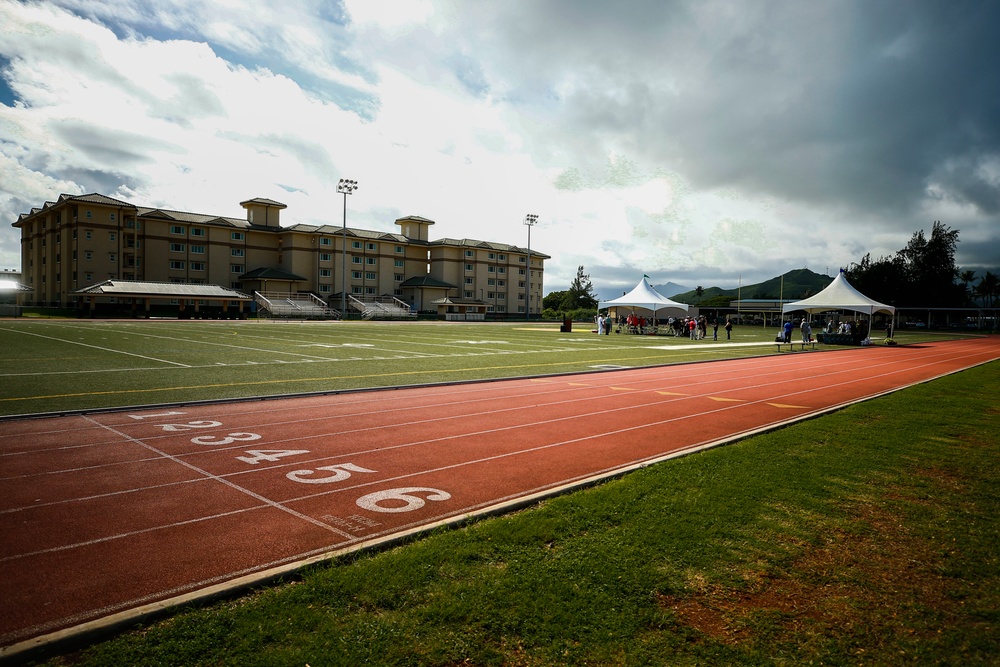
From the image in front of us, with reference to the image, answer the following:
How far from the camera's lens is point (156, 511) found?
5.27 m

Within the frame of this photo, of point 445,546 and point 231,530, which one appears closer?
point 445,546

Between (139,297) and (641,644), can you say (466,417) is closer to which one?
(641,644)

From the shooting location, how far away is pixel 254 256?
74.2 metres

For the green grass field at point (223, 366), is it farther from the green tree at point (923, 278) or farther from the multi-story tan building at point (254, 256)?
the green tree at point (923, 278)

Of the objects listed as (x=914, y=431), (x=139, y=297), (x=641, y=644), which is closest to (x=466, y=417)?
(x=641, y=644)

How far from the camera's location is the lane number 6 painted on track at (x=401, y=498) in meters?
5.43

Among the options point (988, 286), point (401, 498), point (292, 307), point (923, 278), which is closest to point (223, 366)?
point (401, 498)

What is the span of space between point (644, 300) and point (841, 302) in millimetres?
13288

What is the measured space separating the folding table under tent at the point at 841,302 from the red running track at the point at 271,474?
26072 millimetres

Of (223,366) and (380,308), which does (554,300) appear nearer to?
(380,308)

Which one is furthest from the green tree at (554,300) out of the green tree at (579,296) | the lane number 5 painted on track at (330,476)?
the lane number 5 painted on track at (330,476)

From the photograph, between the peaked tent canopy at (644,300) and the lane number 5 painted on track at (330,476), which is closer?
the lane number 5 painted on track at (330,476)

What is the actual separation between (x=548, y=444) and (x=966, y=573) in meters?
4.88

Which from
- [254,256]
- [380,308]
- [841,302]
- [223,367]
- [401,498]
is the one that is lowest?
[401,498]
